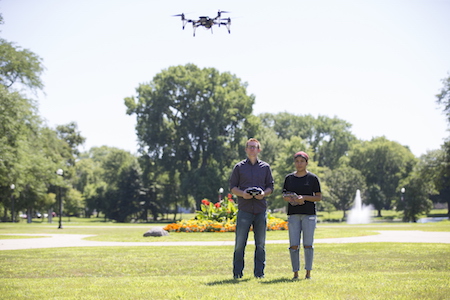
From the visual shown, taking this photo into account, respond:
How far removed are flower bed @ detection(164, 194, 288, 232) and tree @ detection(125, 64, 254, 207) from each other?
1174 inches

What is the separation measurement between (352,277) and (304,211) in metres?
1.31

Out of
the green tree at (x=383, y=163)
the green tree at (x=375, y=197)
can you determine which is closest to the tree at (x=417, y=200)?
the green tree at (x=375, y=197)

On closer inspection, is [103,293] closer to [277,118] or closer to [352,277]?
[352,277]

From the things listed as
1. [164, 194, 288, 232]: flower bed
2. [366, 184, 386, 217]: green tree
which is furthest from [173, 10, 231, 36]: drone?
[366, 184, 386, 217]: green tree

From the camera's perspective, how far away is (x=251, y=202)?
26.1 feet

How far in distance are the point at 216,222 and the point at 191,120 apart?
3410 cm

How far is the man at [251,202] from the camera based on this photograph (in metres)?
7.93

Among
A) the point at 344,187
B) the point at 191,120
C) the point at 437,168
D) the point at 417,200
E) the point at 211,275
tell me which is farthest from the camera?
the point at 344,187

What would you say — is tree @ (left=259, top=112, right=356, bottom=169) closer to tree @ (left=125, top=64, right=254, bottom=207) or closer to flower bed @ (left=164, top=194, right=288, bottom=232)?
tree @ (left=125, top=64, right=254, bottom=207)

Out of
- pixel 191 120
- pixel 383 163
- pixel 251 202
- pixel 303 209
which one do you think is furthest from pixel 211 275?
pixel 383 163

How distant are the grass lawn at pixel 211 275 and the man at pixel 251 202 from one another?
0.35 metres

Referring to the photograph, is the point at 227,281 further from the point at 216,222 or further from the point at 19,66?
the point at 19,66

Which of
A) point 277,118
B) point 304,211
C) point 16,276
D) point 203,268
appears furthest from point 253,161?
point 277,118

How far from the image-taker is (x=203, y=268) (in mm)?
9672
